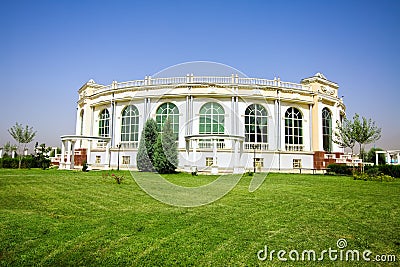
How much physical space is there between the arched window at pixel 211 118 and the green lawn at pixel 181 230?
20342mm

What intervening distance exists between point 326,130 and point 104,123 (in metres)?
26.0

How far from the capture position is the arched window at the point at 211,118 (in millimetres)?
30642

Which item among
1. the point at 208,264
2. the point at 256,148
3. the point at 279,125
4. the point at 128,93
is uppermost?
the point at 128,93

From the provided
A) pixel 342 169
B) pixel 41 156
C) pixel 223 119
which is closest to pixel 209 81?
pixel 223 119

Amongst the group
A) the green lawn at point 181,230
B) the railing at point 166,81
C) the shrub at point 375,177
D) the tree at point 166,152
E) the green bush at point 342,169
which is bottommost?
the green lawn at point 181,230

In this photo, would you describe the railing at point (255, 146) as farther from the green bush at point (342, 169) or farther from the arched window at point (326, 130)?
the arched window at point (326, 130)

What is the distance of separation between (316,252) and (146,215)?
4.35 meters

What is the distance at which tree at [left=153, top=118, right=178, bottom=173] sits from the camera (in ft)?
77.0

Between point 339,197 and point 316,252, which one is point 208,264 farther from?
point 339,197

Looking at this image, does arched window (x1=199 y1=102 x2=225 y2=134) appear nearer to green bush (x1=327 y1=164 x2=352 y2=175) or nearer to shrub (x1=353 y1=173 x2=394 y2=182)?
green bush (x1=327 y1=164 x2=352 y2=175)

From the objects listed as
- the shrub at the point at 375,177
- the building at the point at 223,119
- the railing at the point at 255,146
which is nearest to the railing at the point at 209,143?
the building at the point at 223,119

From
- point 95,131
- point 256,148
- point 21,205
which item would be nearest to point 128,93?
point 95,131

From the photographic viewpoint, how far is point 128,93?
1331 inches

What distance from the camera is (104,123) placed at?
3644 centimetres
